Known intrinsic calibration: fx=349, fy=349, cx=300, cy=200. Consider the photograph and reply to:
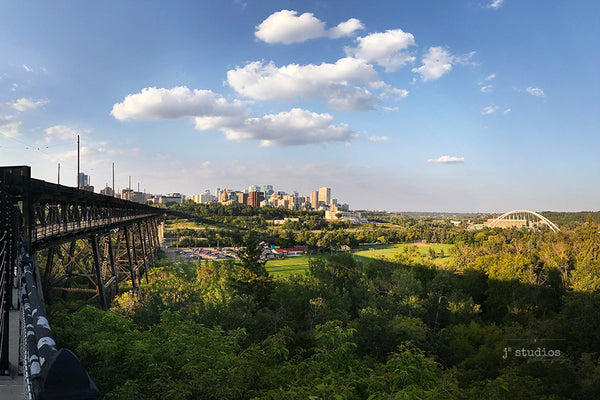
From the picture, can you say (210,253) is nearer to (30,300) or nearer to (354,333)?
(354,333)

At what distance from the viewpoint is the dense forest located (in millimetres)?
9594

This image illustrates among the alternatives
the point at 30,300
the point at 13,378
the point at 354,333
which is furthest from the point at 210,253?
the point at 30,300

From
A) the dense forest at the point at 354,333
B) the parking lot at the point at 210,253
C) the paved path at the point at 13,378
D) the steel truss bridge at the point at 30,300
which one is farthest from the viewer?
the parking lot at the point at 210,253

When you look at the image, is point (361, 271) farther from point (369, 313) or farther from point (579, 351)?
point (579, 351)

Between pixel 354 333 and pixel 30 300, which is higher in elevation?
pixel 30 300

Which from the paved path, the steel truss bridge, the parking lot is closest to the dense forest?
the paved path

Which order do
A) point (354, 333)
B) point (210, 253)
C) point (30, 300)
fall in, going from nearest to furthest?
1. point (30, 300)
2. point (354, 333)
3. point (210, 253)

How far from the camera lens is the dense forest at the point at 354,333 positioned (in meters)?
→ 9.59

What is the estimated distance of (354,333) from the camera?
24.0 metres

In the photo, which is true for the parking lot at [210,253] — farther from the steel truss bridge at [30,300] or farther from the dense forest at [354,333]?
the steel truss bridge at [30,300]

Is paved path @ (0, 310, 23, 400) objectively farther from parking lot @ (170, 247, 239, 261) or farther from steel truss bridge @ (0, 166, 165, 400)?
parking lot @ (170, 247, 239, 261)

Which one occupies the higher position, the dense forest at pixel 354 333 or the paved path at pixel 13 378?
the paved path at pixel 13 378

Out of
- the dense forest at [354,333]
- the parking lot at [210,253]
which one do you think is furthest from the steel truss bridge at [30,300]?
the parking lot at [210,253]

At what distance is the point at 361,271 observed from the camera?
146ft
